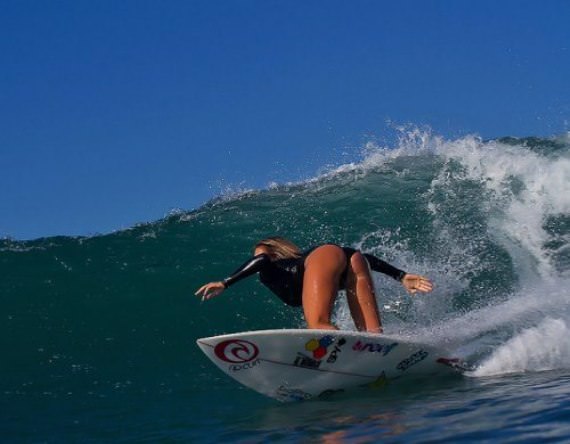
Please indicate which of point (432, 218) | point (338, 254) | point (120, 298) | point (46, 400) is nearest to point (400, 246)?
point (432, 218)

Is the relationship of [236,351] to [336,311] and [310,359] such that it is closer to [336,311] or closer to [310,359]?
[310,359]

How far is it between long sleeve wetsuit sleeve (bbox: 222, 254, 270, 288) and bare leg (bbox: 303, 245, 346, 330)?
36 cm

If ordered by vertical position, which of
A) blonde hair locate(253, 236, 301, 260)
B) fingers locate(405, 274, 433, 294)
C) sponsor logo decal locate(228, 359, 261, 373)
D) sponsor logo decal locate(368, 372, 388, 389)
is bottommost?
sponsor logo decal locate(368, 372, 388, 389)

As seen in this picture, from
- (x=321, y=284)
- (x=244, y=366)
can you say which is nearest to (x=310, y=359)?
(x=244, y=366)

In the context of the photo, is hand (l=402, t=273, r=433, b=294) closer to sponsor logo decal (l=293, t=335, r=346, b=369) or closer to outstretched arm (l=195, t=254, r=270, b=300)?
sponsor logo decal (l=293, t=335, r=346, b=369)

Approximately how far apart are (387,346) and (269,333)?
104 centimetres

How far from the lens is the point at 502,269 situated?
10.8m

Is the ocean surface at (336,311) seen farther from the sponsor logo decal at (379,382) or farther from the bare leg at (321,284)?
the bare leg at (321,284)

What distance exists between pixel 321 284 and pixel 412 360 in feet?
3.20

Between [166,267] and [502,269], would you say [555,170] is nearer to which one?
[502,269]

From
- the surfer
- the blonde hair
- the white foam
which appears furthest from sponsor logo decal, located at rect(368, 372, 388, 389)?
the blonde hair

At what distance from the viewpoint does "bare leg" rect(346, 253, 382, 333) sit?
660 cm

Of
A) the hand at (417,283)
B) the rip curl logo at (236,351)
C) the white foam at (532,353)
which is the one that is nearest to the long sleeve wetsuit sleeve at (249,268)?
the rip curl logo at (236,351)

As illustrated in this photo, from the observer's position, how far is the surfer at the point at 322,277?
6.37 metres
